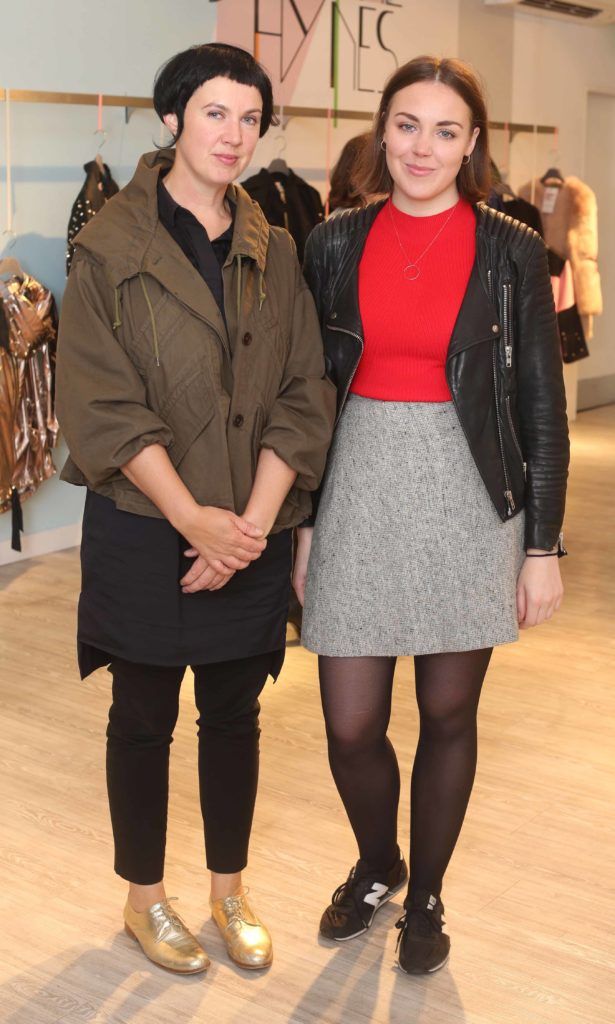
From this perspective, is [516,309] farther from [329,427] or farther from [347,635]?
[347,635]

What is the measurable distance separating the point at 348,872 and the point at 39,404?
276 centimetres

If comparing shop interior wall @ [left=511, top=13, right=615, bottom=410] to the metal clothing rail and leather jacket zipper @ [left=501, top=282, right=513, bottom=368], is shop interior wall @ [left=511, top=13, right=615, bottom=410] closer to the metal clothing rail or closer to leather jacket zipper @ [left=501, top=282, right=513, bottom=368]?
the metal clothing rail

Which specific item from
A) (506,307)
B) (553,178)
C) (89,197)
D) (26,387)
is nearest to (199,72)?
(506,307)

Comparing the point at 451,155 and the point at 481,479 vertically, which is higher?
the point at 451,155

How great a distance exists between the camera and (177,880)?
2.58 m

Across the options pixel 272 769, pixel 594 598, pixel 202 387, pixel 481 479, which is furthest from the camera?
pixel 594 598

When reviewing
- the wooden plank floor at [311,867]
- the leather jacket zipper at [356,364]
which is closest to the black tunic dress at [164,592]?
the leather jacket zipper at [356,364]

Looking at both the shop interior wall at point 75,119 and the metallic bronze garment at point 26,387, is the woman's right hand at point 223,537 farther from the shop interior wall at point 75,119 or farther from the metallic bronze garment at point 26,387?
the shop interior wall at point 75,119

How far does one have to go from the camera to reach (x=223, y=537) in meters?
1.96

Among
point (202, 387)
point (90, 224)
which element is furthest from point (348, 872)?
point (90, 224)

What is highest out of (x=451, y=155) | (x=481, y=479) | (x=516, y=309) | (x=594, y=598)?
(x=451, y=155)

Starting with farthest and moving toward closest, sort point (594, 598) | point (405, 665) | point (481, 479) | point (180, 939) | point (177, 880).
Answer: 1. point (594, 598)
2. point (405, 665)
3. point (177, 880)
4. point (180, 939)
5. point (481, 479)

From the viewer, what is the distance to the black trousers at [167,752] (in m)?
2.12

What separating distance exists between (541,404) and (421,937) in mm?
974
